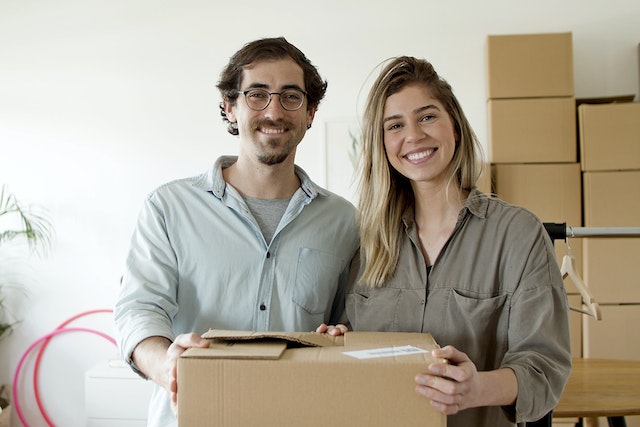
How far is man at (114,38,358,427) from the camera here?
1.45 m

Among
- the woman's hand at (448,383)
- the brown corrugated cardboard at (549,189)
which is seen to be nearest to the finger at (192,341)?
the woman's hand at (448,383)

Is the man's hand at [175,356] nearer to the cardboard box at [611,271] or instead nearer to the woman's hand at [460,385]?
the woman's hand at [460,385]

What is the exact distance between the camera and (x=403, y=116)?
1.42 meters

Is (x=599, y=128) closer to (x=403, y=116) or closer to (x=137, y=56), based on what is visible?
(x=403, y=116)

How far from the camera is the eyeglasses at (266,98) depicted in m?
1.55

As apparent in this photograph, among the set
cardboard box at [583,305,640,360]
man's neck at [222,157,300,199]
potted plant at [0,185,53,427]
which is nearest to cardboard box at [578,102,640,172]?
cardboard box at [583,305,640,360]

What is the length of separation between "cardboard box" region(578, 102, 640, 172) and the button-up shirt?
2.03 meters

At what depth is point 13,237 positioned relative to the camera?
360cm

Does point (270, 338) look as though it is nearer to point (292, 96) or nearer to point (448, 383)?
point (448, 383)

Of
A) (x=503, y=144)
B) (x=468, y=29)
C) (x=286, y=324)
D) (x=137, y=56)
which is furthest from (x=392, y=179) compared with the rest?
(x=137, y=56)

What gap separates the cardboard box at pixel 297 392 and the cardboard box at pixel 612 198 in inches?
99.0

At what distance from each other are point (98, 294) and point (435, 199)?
2703 mm

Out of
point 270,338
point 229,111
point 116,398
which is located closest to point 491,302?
point 270,338

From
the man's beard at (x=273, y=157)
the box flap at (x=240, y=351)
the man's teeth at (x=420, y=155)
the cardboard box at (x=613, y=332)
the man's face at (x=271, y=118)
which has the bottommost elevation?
the cardboard box at (x=613, y=332)
